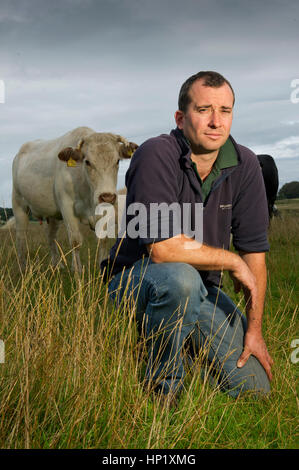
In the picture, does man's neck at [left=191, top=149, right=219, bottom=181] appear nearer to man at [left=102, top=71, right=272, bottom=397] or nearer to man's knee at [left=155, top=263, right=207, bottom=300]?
man at [left=102, top=71, right=272, bottom=397]

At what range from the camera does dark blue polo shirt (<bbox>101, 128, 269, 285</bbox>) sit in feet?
8.98

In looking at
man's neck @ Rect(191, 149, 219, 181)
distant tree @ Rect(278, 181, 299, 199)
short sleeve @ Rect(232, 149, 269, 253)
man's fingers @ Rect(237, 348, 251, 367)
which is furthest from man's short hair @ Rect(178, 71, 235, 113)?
distant tree @ Rect(278, 181, 299, 199)

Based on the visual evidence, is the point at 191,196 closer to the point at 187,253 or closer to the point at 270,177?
the point at 187,253

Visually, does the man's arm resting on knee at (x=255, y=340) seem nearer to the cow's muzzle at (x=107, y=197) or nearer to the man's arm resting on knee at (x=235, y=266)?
the man's arm resting on knee at (x=235, y=266)

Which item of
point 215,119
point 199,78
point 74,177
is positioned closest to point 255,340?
point 215,119

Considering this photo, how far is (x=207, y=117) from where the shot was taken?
292 cm

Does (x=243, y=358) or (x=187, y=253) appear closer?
(x=187, y=253)

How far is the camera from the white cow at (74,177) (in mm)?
7078

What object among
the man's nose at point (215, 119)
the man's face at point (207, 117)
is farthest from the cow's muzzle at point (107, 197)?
the man's nose at point (215, 119)

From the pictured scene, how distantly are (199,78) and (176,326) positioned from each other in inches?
60.1
